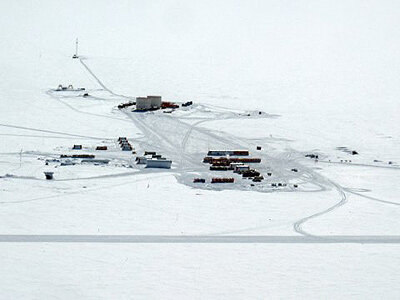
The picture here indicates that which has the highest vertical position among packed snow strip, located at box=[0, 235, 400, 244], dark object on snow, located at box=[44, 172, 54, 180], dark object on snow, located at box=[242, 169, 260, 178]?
dark object on snow, located at box=[242, 169, 260, 178]

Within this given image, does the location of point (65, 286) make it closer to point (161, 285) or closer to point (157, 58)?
point (161, 285)

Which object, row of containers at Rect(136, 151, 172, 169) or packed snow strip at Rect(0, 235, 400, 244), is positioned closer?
packed snow strip at Rect(0, 235, 400, 244)

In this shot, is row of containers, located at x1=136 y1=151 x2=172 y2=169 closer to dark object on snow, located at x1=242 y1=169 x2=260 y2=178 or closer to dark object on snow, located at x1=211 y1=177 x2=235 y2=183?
dark object on snow, located at x1=211 y1=177 x2=235 y2=183

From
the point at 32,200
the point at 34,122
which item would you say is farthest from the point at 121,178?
the point at 34,122

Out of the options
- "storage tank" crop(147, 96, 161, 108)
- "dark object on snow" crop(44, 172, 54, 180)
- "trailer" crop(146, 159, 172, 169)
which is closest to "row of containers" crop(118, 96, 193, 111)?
"storage tank" crop(147, 96, 161, 108)

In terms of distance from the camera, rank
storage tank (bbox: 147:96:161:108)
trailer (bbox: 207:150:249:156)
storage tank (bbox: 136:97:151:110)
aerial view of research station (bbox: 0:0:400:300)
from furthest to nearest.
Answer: storage tank (bbox: 147:96:161:108)
storage tank (bbox: 136:97:151:110)
trailer (bbox: 207:150:249:156)
aerial view of research station (bbox: 0:0:400:300)

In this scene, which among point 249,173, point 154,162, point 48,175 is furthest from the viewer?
point 154,162

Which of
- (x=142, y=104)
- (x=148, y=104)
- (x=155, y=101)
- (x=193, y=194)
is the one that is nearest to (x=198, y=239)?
(x=193, y=194)

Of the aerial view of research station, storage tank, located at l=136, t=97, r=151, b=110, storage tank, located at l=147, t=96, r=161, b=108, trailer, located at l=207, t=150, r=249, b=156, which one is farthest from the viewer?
storage tank, located at l=147, t=96, r=161, b=108

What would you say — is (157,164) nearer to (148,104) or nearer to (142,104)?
(142,104)
